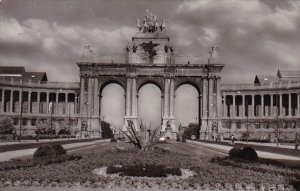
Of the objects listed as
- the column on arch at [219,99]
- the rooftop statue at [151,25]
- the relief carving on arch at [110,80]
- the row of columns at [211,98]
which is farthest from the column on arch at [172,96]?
the rooftop statue at [151,25]

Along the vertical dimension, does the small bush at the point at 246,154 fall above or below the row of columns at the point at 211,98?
below

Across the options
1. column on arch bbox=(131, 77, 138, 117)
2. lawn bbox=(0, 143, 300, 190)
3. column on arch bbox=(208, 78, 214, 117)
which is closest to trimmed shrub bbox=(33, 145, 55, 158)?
lawn bbox=(0, 143, 300, 190)

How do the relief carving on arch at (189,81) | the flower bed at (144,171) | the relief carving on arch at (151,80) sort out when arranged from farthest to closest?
the relief carving on arch at (189,81) → the relief carving on arch at (151,80) → the flower bed at (144,171)

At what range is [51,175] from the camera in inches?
939

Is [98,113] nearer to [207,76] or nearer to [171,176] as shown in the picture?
[207,76]

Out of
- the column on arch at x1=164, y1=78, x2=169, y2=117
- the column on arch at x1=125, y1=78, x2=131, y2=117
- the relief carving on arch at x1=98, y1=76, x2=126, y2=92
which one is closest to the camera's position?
the column on arch at x1=125, y1=78, x2=131, y2=117

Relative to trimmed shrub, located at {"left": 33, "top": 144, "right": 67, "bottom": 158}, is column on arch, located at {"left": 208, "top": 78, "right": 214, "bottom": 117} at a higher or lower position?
higher

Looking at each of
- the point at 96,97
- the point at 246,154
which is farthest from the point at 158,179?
the point at 96,97

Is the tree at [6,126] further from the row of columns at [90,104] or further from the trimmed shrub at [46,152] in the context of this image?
the trimmed shrub at [46,152]

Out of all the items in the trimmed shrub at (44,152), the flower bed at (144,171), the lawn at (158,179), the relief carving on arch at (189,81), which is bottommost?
the lawn at (158,179)

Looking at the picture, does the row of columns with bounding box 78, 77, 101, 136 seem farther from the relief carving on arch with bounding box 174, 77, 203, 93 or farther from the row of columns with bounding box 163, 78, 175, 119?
the relief carving on arch with bounding box 174, 77, 203, 93

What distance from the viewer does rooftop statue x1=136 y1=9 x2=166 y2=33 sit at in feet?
385

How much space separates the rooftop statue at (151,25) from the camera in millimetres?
117500

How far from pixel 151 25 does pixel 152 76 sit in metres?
12.6
